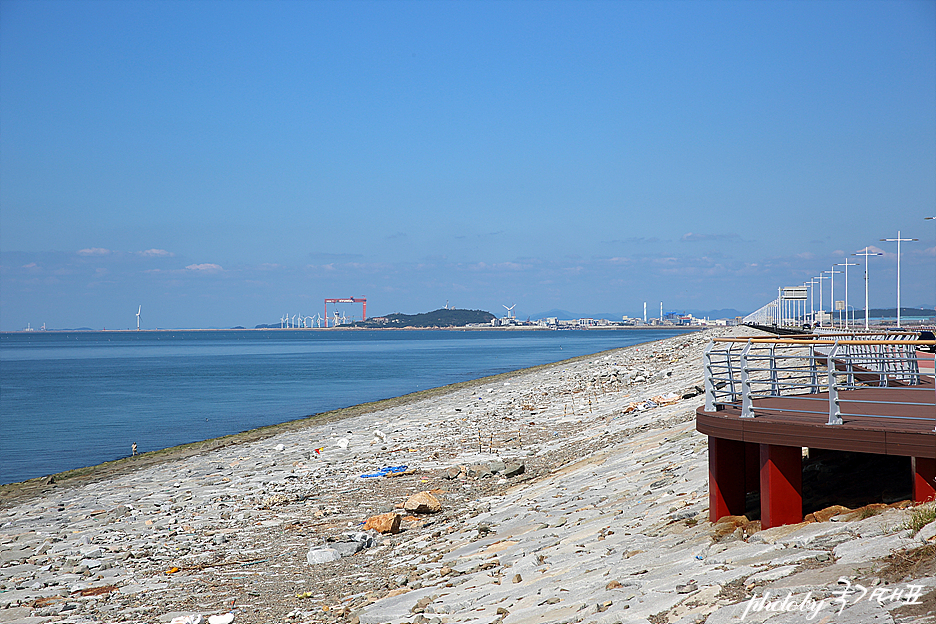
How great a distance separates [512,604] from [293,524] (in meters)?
6.95

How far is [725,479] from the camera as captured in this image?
27.1 feet

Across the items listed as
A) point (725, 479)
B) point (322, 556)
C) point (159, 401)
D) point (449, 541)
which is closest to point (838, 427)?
point (725, 479)

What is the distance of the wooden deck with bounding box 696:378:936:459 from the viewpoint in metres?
Answer: 6.63

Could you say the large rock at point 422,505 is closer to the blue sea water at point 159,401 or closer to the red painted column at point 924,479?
the red painted column at point 924,479

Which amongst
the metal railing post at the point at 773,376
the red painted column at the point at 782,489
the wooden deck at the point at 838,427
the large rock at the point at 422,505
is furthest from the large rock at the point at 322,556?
the metal railing post at the point at 773,376

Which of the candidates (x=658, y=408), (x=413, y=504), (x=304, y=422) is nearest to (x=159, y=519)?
(x=413, y=504)

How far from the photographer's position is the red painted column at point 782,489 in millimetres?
7418

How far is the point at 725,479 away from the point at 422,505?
616cm

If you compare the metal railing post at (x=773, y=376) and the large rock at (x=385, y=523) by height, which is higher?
the metal railing post at (x=773, y=376)

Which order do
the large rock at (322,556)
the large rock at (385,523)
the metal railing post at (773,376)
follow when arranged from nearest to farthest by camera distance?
the metal railing post at (773,376)
the large rock at (322,556)
the large rock at (385,523)

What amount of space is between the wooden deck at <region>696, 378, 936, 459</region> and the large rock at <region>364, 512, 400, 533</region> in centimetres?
543

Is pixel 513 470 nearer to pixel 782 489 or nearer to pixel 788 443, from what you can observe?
pixel 782 489

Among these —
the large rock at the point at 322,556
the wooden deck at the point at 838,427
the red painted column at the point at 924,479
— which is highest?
the wooden deck at the point at 838,427

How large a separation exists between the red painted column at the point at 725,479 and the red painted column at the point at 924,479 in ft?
5.80
